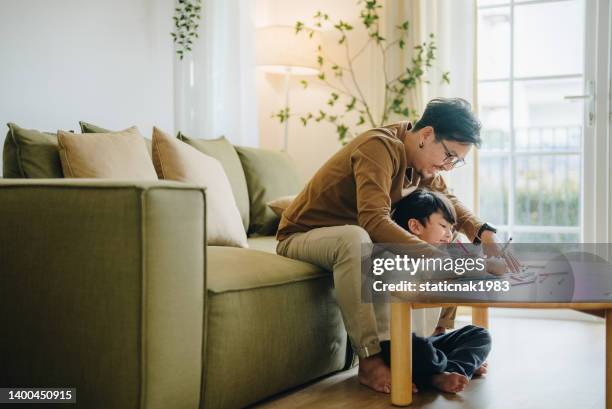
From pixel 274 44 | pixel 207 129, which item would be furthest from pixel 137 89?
pixel 274 44

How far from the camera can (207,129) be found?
3.45 m

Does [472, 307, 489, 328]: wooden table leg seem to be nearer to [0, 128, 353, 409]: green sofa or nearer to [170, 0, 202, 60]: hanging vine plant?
[0, 128, 353, 409]: green sofa

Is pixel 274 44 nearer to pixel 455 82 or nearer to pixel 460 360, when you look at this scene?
pixel 455 82

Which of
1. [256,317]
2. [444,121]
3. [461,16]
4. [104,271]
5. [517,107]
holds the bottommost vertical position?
[256,317]

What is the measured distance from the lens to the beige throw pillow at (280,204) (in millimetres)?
3006

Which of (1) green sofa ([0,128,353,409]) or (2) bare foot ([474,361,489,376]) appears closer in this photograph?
(1) green sofa ([0,128,353,409])

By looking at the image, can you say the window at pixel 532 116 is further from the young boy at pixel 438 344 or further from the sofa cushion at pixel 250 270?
the sofa cushion at pixel 250 270

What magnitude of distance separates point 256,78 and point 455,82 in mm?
1201

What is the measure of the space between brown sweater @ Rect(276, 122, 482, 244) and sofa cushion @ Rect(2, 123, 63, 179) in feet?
2.54

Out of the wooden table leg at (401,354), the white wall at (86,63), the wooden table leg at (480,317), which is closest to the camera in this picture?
the wooden table leg at (401,354)

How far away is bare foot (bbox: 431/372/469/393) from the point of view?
2.03m

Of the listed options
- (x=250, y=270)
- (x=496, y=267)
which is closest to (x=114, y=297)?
(x=250, y=270)

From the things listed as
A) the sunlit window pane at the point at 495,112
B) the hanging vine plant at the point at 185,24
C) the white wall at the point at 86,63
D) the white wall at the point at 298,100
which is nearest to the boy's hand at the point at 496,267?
the white wall at the point at 86,63

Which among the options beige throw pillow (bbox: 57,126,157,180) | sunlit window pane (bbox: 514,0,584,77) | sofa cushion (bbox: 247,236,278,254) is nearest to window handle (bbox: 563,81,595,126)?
sunlit window pane (bbox: 514,0,584,77)
